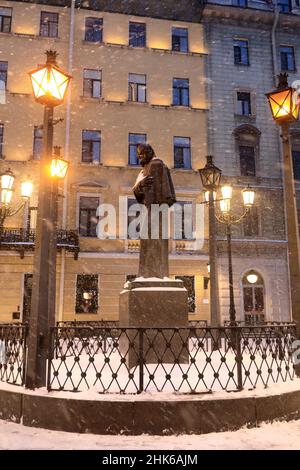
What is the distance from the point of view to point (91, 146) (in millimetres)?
22172

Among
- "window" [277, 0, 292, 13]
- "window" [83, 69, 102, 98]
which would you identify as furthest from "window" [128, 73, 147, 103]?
"window" [277, 0, 292, 13]

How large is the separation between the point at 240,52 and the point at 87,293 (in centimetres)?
1713

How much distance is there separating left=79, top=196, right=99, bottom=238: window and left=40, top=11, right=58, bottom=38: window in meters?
9.42

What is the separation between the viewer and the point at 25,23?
2205 cm

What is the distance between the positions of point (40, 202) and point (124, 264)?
15123mm

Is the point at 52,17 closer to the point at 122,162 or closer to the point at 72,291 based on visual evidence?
the point at 122,162

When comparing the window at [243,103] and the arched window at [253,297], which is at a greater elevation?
the window at [243,103]

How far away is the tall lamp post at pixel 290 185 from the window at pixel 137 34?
18.4m

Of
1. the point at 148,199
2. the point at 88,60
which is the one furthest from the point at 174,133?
the point at 148,199

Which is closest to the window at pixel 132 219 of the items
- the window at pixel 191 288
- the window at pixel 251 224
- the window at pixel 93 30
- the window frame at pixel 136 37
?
the window at pixel 191 288

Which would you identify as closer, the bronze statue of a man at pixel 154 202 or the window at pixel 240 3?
the bronze statue of a man at pixel 154 202

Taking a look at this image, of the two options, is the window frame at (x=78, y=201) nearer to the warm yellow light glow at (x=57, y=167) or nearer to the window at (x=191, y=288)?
the window at (x=191, y=288)

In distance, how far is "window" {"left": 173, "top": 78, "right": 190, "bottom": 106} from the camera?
2370cm

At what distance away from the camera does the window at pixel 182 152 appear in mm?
23125
